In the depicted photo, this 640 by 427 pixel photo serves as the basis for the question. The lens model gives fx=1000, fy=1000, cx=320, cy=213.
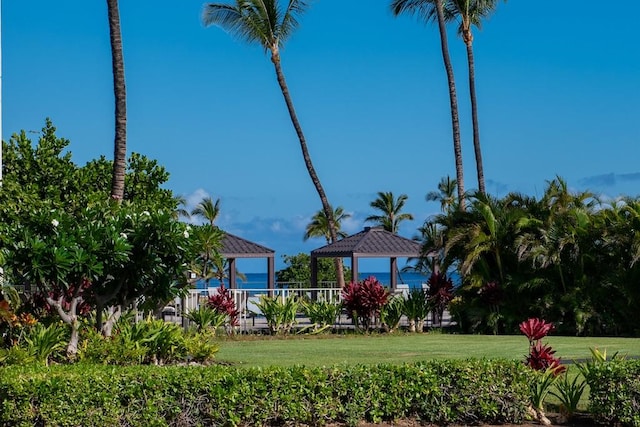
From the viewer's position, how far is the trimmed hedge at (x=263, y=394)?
27.5 ft

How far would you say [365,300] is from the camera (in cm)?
2259

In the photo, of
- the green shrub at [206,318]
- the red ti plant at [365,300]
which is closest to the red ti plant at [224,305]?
the green shrub at [206,318]

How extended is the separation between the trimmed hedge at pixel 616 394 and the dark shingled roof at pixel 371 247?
2187 cm

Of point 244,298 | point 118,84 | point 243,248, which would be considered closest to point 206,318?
point 244,298

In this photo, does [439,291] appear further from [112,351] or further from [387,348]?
[112,351]

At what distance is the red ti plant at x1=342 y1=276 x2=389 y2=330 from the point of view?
74.2ft

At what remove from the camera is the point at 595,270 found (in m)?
22.5

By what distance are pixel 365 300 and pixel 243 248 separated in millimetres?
11449

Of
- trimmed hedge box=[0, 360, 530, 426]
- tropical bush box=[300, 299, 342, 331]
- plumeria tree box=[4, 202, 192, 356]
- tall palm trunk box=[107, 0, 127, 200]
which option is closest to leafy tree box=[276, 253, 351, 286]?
tropical bush box=[300, 299, 342, 331]

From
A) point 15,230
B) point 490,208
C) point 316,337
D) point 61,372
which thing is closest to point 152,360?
point 15,230

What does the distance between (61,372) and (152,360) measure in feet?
14.6

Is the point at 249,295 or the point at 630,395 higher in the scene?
the point at 249,295

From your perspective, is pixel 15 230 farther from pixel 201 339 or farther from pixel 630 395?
pixel 630 395

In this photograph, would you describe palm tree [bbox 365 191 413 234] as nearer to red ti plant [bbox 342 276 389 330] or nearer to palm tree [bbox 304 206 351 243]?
palm tree [bbox 304 206 351 243]
